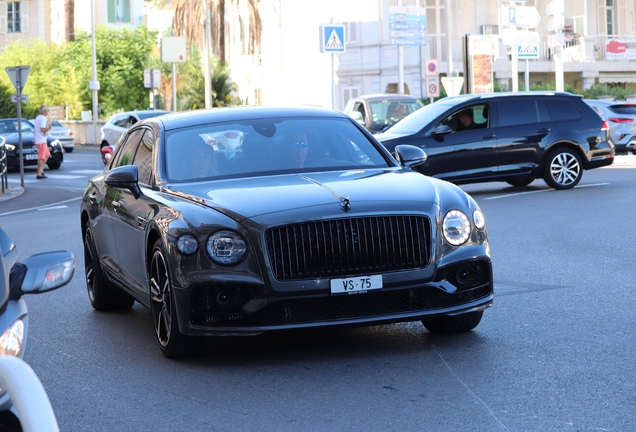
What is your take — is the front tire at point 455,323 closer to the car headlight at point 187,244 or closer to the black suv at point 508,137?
the car headlight at point 187,244

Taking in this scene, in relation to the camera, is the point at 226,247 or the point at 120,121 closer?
the point at 226,247

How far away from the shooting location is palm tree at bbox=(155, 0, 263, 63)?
5211cm

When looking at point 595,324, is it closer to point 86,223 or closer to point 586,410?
point 586,410

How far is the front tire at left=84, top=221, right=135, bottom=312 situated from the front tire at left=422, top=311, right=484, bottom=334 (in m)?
2.62

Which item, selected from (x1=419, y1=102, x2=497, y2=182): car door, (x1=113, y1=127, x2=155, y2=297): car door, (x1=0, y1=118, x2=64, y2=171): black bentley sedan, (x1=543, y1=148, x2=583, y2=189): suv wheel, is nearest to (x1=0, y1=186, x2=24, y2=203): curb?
(x1=0, y1=118, x2=64, y2=171): black bentley sedan

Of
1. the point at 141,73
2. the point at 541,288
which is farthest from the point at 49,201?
the point at 141,73

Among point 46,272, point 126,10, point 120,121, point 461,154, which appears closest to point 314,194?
point 46,272

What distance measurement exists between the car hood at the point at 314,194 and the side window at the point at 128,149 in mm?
1448

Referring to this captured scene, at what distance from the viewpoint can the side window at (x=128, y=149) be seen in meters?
8.98

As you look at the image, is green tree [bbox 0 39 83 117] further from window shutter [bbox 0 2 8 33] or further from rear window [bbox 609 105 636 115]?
rear window [bbox 609 105 636 115]

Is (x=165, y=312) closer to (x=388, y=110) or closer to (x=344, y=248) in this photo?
(x=344, y=248)

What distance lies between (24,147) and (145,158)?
88.7ft

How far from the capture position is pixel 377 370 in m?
6.61

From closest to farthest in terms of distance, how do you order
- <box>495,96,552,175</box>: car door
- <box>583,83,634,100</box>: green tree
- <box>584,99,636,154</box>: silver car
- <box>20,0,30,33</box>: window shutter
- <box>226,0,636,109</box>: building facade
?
<box>495,96,552,175</box>: car door, <box>584,99,636,154</box>: silver car, <box>583,83,634,100</box>: green tree, <box>226,0,636,109</box>: building facade, <box>20,0,30,33</box>: window shutter
